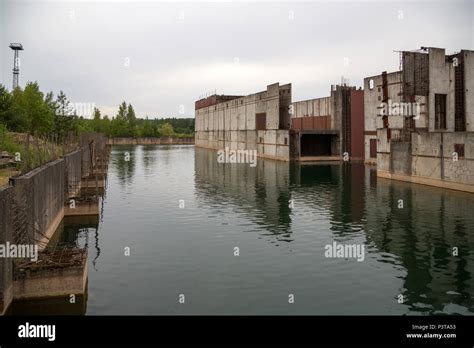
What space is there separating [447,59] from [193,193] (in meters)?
28.7

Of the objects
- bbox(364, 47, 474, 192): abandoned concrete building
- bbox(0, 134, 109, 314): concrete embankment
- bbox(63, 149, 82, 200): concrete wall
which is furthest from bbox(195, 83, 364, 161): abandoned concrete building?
bbox(0, 134, 109, 314): concrete embankment

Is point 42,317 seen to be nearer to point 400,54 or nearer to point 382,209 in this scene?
point 382,209

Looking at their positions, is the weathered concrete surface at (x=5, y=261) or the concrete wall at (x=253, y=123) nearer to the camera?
the weathered concrete surface at (x=5, y=261)

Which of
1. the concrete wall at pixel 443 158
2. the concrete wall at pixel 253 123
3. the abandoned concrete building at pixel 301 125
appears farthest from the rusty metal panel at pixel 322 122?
the concrete wall at pixel 443 158

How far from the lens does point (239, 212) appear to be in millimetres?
29766

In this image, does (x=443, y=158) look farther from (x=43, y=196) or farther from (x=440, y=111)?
(x=43, y=196)

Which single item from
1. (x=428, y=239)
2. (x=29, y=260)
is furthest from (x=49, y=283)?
(x=428, y=239)

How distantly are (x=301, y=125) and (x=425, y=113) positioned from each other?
4373cm

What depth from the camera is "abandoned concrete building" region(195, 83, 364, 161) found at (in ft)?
231

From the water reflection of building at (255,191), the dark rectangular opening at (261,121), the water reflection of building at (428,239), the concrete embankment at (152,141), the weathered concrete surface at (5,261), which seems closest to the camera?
the weathered concrete surface at (5,261)

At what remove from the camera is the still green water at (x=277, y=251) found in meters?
14.5
